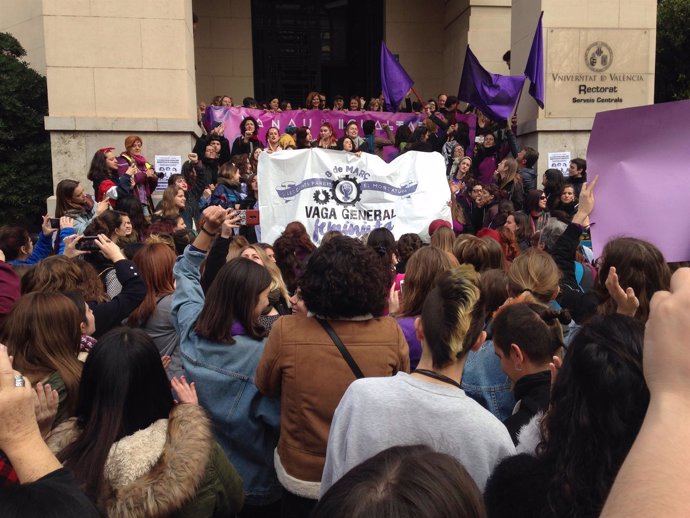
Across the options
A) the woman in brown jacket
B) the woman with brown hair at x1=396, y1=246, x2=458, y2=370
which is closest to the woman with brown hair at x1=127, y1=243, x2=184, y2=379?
the woman in brown jacket

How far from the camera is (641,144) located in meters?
3.80

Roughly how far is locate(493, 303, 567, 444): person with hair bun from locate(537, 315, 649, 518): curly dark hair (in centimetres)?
94

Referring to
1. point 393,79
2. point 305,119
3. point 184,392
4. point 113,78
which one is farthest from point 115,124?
point 184,392

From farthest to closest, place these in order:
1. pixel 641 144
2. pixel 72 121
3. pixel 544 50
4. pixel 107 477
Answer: pixel 544 50 → pixel 72 121 → pixel 641 144 → pixel 107 477

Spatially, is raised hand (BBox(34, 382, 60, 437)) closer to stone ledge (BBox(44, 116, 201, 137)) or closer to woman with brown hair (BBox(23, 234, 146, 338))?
woman with brown hair (BBox(23, 234, 146, 338))

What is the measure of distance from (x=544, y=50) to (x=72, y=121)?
821 cm

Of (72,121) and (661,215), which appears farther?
(72,121)

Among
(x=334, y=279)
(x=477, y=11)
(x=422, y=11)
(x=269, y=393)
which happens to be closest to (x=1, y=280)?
(x=269, y=393)

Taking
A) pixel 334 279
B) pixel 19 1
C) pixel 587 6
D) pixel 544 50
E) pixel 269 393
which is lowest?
pixel 269 393

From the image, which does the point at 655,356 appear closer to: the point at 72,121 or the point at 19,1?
the point at 72,121

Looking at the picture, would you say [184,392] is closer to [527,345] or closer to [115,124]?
[527,345]

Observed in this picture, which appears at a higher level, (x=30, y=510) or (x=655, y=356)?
(x=655, y=356)

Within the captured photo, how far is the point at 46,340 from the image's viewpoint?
8.32 ft

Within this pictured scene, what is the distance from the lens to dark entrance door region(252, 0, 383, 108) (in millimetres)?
18266
